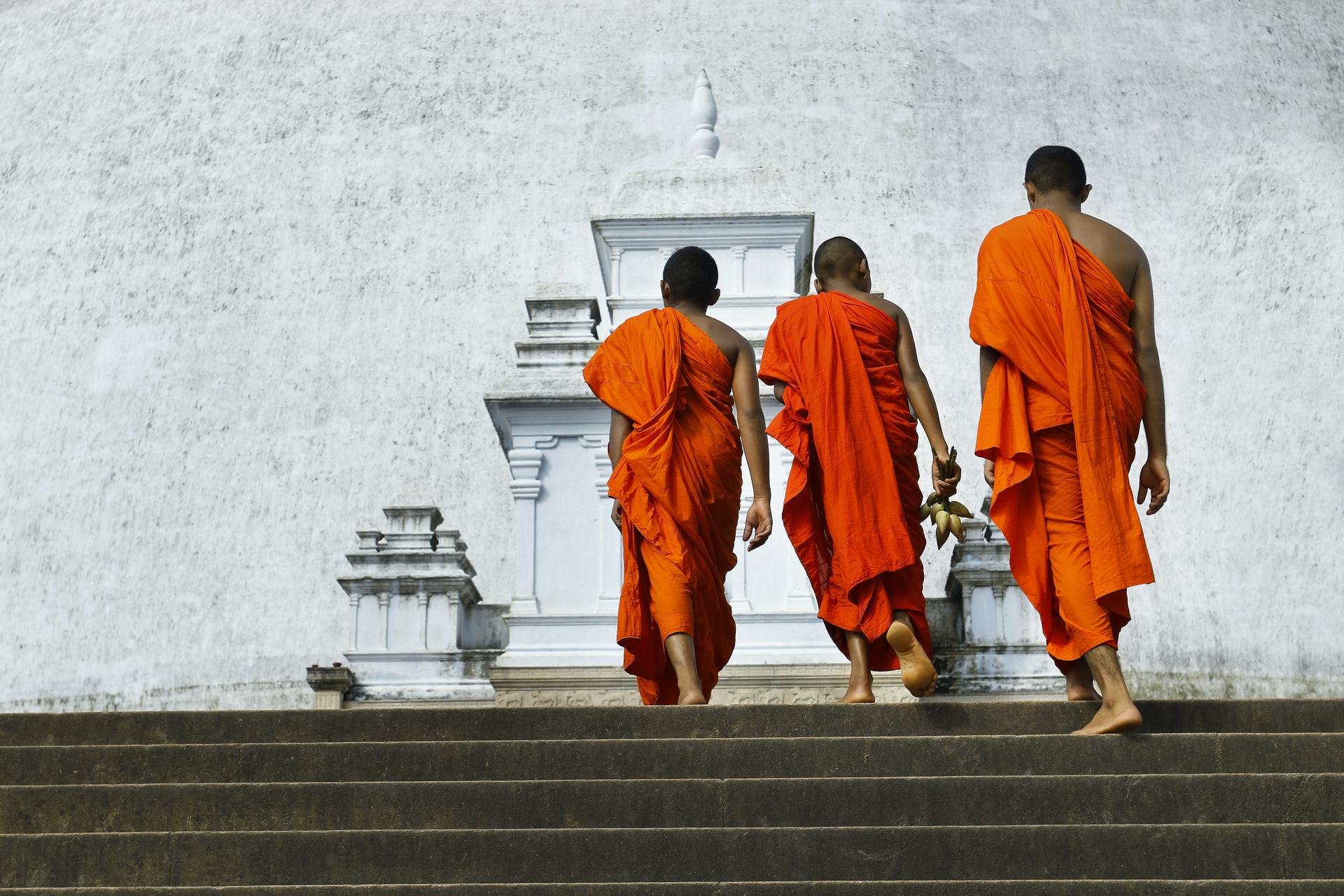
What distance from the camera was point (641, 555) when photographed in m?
6.48

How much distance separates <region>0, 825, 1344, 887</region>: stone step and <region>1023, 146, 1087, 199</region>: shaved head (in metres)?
2.44

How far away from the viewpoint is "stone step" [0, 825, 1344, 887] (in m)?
4.34

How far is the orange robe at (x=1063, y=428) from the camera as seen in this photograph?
5.39 m

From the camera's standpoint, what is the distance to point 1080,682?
5.62 m

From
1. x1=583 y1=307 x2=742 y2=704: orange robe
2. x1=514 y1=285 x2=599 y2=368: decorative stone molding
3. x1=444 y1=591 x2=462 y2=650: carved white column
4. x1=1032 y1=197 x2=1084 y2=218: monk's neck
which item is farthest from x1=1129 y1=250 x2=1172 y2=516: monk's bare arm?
x1=444 y1=591 x2=462 y2=650: carved white column

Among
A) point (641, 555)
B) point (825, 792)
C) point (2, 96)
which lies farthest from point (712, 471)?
point (2, 96)

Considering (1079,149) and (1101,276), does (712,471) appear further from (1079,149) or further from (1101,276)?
(1079,149)

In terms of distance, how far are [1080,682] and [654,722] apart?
55.4 inches

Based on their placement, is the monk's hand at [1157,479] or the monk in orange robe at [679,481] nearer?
the monk's hand at [1157,479]

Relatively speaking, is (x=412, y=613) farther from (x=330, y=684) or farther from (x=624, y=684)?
(x=624, y=684)

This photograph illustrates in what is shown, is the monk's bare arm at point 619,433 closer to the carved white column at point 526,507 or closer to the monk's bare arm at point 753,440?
the monk's bare arm at point 753,440

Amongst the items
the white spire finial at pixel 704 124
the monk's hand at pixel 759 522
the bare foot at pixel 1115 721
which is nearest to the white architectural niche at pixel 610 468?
the white spire finial at pixel 704 124

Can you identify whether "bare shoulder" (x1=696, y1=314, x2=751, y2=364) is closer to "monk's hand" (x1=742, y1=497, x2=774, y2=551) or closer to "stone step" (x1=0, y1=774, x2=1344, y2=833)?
"monk's hand" (x1=742, y1=497, x2=774, y2=551)

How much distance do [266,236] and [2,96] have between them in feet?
15.1
